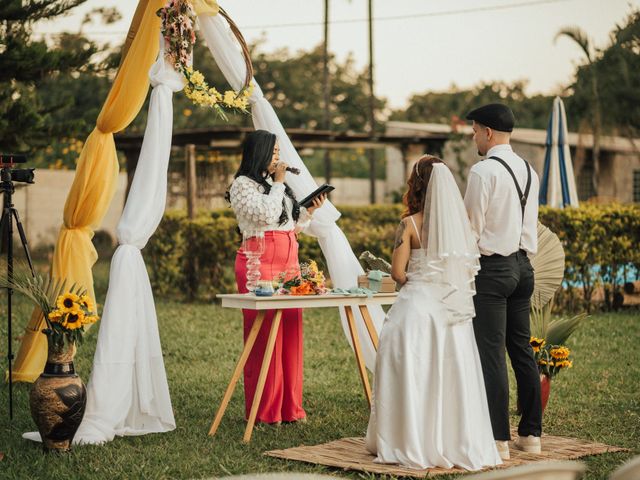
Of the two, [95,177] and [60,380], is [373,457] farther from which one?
[95,177]

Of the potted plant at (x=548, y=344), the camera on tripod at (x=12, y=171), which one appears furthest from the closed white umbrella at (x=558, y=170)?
the camera on tripod at (x=12, y=171)

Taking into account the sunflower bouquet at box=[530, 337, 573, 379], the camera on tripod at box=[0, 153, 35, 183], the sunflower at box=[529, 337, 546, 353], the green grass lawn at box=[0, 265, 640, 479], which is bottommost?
the green grass lawn at box=[0, 265, 640, 479]

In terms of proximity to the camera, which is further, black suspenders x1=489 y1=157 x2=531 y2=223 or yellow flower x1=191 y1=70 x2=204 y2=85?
yellow flower x1=191 y1=70 x2=204 y2=85

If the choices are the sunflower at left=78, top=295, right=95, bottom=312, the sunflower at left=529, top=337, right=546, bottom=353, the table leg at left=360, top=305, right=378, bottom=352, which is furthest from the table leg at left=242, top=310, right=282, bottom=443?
the sunflower at left=529, top=337, right=546, bottom=353

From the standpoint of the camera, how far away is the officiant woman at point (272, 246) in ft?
22.3

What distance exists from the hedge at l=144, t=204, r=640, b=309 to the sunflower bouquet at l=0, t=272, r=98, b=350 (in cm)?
563

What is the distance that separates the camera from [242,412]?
24.8 feet

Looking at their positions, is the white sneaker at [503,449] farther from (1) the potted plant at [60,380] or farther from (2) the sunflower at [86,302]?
(2) the sunflower at [86,302]

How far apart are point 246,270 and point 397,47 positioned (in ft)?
86.3

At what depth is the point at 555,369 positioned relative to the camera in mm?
7301

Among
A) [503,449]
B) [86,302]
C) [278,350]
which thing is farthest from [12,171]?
[503,449]

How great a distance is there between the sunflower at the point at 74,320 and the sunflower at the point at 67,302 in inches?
1.2

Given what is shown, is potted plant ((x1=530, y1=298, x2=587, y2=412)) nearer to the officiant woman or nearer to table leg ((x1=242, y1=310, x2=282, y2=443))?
the officiant woman

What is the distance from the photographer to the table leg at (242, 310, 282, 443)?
21.1ft
